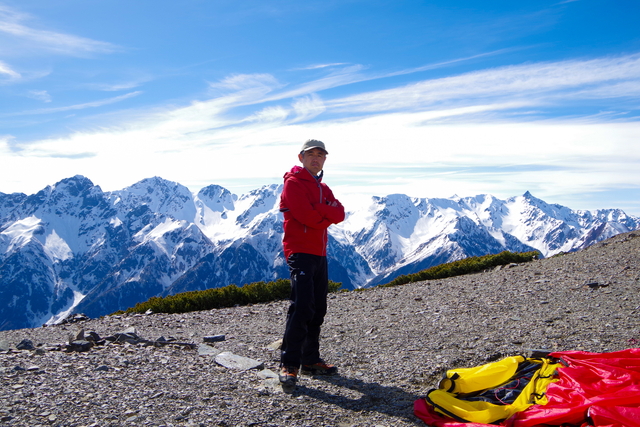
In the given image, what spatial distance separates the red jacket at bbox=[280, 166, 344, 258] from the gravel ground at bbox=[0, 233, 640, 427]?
2.34 meters

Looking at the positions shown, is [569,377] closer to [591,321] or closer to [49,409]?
[591,321]

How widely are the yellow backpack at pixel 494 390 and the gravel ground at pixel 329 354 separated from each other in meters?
0.61

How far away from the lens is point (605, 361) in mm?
6516

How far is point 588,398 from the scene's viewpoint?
5.66 m

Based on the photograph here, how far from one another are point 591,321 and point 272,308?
33.6 ft

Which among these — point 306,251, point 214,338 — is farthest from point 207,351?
point 306,251

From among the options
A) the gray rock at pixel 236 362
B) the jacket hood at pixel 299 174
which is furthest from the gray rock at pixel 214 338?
the jacket hood at pixel 299 174

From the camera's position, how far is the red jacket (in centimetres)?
789

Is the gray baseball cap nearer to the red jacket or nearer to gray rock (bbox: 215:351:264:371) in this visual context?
the red jacket

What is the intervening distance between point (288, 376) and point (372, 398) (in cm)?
134

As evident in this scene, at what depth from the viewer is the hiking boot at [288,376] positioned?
23.8ft

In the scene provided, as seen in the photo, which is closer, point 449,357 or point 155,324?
point 449,357

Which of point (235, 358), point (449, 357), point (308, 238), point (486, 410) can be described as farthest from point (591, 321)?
point (235, 358)

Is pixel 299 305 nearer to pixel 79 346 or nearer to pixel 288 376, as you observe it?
pixel 288 376
